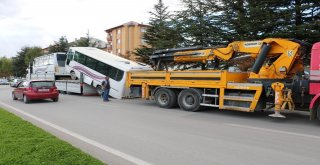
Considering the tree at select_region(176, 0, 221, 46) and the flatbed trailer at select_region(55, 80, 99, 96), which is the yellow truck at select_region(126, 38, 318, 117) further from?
the flatbed trailer at select_region(55, 80, 99, 96)

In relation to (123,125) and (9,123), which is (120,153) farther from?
(9,123)

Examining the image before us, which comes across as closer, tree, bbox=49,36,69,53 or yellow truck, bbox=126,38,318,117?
yellow truck, bbox=126,38,318,117

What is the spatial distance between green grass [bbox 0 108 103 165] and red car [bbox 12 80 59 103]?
994cm

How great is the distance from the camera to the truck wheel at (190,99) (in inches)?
537

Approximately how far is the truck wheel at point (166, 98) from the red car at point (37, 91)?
6.26 metres

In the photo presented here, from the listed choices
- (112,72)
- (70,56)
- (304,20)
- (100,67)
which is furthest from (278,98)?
(70,56)

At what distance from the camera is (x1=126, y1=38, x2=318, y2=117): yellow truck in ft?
37.1

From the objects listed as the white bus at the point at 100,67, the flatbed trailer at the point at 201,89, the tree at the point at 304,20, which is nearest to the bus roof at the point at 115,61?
the white bus at the point at 100,67

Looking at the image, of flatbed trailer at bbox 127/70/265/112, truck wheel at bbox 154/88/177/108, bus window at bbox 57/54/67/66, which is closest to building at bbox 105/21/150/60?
bus window at bbox 57/54/67/66

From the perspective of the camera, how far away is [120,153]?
6.54 metres

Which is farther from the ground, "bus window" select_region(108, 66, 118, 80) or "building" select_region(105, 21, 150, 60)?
"building" select_region(105, 21, 150, 60)

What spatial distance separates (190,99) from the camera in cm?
1412

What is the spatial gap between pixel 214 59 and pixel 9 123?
8.69 metres

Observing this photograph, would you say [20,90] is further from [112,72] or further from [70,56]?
[70,56]
